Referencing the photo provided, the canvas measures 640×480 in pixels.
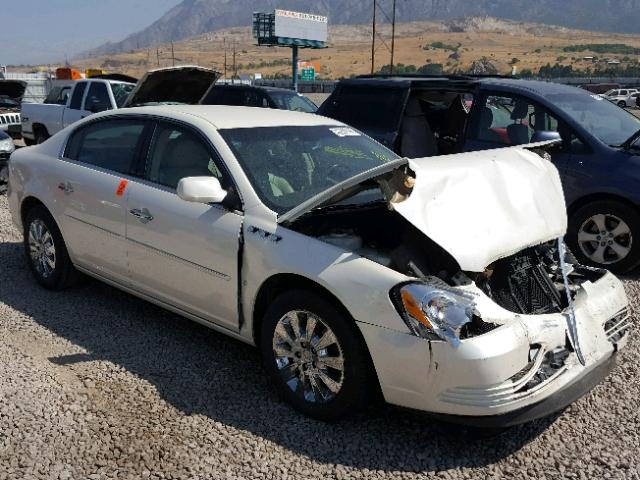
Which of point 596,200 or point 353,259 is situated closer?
point 353,259

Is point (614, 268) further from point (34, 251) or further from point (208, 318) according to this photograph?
point (34, 251)

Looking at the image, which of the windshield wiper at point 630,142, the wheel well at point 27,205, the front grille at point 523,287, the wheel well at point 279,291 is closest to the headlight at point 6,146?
the wheel well at point 27,205

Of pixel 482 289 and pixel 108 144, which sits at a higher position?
pixel 108 144

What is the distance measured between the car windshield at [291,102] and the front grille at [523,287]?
976 cm

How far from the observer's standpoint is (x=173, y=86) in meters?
7.38

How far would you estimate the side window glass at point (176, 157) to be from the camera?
4.03m

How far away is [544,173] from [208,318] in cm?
220

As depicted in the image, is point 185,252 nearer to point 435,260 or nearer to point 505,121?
point 435,260

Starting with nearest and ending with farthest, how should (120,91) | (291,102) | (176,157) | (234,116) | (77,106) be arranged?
(176,157)
(234,116)
(120,91)
(77,106)
(291,102)

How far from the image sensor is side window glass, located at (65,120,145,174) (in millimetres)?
4449

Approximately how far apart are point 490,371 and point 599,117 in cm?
472

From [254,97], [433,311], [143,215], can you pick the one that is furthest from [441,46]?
[433,311]

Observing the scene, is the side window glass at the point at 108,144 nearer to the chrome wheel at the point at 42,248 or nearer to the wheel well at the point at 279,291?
the chrome wheel at the point at 42,248

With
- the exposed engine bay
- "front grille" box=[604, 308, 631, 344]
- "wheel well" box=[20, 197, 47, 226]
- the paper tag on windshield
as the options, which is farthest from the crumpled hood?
"wheel well" box=[20, 197, 47, 226]
